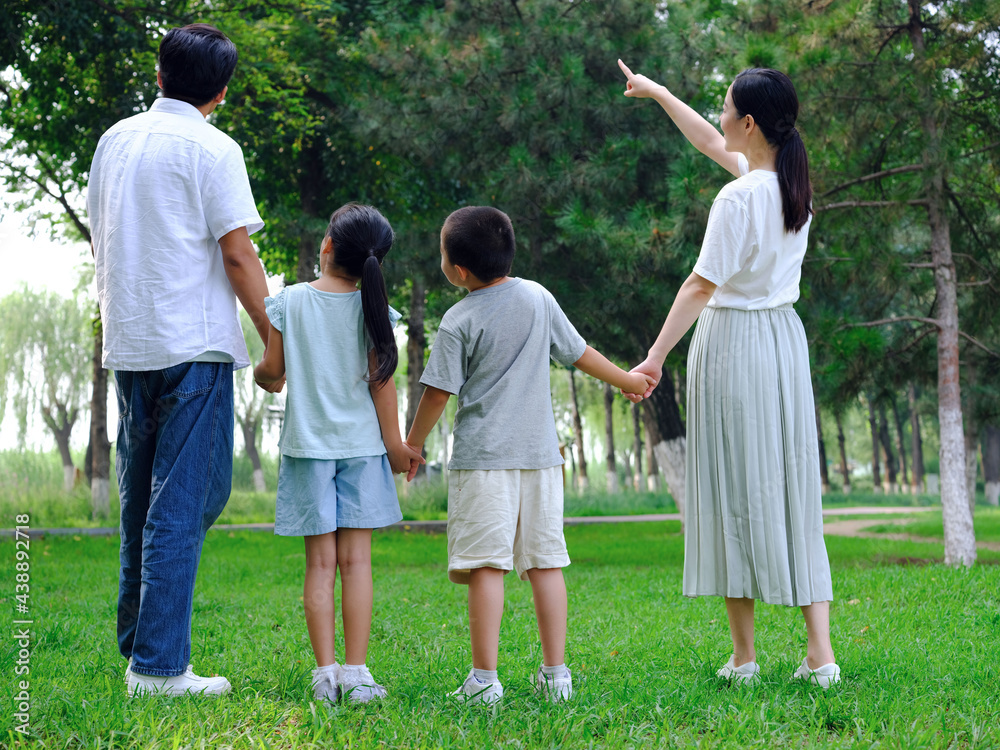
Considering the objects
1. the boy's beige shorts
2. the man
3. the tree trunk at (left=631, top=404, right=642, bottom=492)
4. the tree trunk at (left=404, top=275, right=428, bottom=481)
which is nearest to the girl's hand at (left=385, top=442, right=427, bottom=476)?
the boy's beige shorts

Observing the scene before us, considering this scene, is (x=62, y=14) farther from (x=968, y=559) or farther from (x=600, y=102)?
(x=968, y=559)

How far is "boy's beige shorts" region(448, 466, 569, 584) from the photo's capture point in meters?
2.94

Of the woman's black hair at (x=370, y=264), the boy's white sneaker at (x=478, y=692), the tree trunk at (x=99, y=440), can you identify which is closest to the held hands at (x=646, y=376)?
the woman's black hair at (x=370, y=264)

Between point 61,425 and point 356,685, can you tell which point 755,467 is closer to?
point 356,685

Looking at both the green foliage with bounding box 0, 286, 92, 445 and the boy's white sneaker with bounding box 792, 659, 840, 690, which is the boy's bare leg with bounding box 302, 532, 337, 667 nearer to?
the boy's white sneaker with bounding box 792, 659, 840, 690

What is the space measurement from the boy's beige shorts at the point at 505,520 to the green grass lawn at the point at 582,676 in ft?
1.50

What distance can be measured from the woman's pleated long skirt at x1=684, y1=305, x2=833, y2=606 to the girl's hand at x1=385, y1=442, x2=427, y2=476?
1003 mm

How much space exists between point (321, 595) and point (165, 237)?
130cm

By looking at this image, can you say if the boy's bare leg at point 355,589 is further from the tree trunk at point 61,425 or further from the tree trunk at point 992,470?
the tree trunk at point 992,470

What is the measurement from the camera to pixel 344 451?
3.00 meters

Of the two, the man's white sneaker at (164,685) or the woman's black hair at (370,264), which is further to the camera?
the woman's black hair at (370,264)

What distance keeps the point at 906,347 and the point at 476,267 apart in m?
7.88

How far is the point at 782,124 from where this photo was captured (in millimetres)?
3199

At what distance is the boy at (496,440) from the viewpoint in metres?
2.95
